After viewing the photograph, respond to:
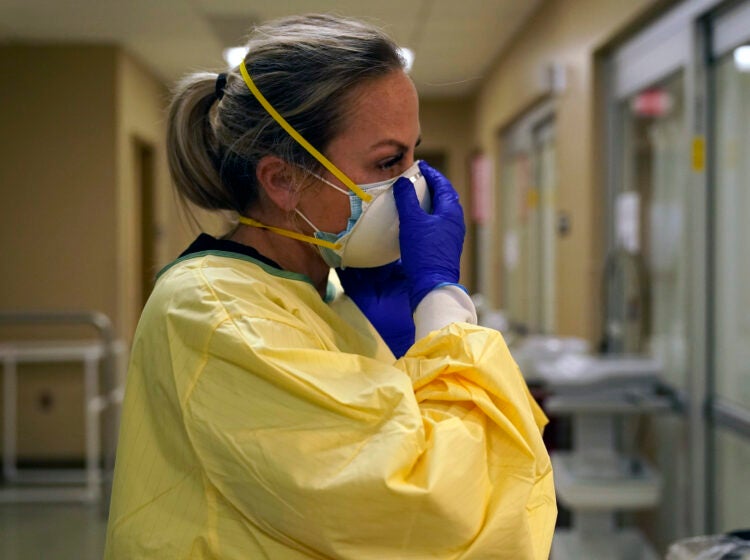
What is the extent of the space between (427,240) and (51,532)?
3.68 m

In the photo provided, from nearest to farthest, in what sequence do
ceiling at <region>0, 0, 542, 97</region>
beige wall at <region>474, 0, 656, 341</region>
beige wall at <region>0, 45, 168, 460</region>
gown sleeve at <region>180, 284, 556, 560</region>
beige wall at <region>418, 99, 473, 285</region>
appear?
gown sleeve at <region>180, 284, 556, 560</region>, beige wall at <region>474, 0, 656, 341</region>, ceiling at <region>0, 0, 542, 97</region>, beige wall at <region>0, 45, 168, 460</region>, beige wall at <region>418, 99, 473, 285</region>

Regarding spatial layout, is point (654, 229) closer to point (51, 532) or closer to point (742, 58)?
point (742, 58)

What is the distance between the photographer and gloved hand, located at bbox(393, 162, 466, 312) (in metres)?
1.09

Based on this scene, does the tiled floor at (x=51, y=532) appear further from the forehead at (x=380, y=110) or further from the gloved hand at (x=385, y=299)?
the forehead at (x=380, y=110)

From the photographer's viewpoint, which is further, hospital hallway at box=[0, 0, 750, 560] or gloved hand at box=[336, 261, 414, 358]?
hospital hallway at box=[0, 0, 750, 560]

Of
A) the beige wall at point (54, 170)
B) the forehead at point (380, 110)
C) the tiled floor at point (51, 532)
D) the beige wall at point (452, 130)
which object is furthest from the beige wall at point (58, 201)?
the forehead at point (380, 110)

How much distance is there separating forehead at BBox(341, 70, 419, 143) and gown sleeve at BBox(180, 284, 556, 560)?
282 mm

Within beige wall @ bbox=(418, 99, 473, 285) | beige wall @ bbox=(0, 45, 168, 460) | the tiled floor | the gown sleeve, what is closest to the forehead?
the gown sleeve

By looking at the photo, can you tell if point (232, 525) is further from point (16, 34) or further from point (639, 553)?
point (16, 34)

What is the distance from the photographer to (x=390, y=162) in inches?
44.7

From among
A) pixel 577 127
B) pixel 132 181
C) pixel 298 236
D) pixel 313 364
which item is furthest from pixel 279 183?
pixel 132 181

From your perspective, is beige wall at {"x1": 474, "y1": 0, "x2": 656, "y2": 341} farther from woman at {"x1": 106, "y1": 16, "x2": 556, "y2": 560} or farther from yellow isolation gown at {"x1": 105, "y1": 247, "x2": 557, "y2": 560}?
yellow isolation gown at {"x1": 105, "y1": 247, "x2": 557, "y2": 560}

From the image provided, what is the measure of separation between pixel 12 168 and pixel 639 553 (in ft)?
14.4

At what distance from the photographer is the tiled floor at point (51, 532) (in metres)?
3.82
